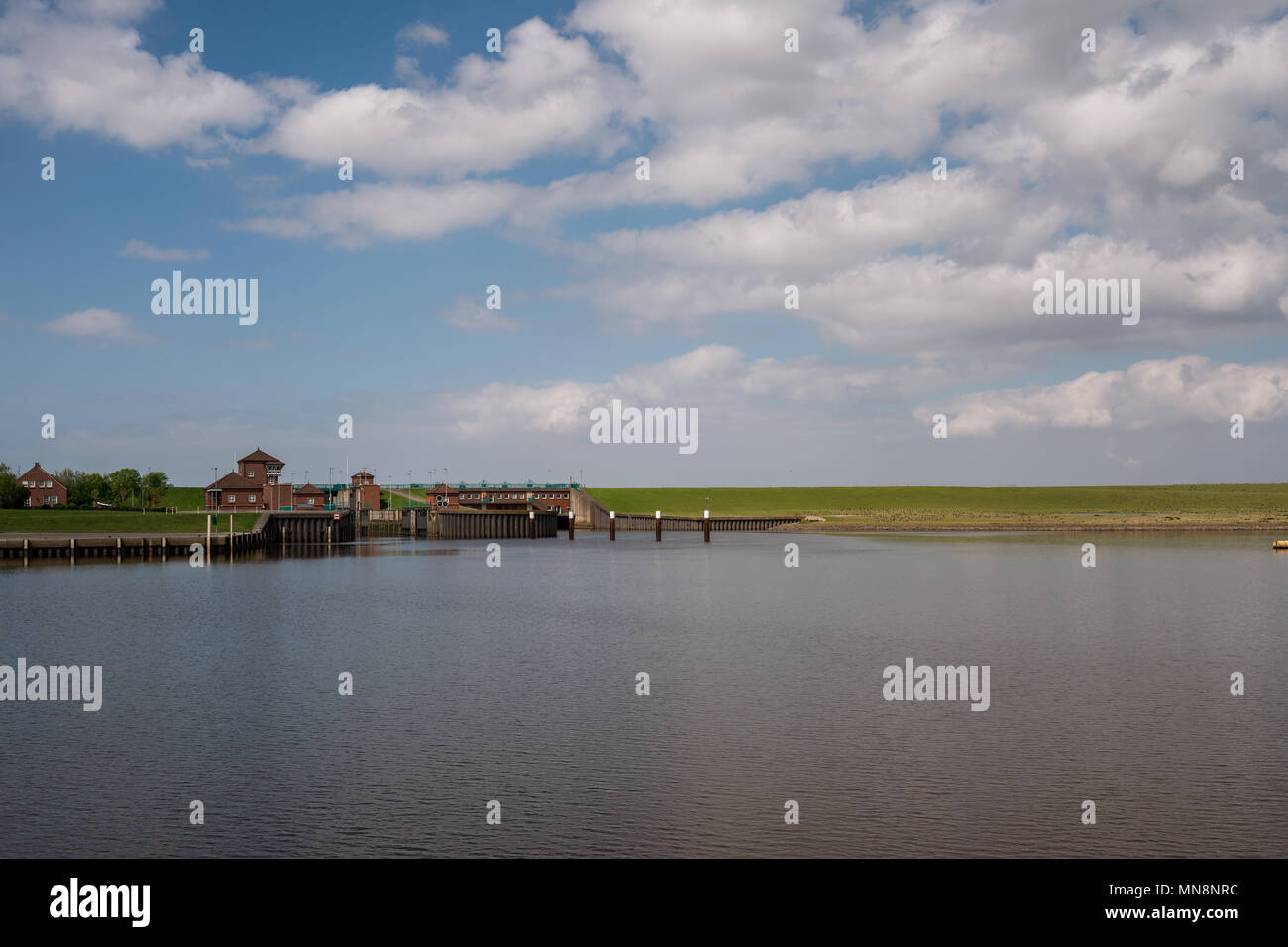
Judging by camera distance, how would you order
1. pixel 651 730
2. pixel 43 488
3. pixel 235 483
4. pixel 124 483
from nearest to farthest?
1. pixel 651 730
2. pixel 235 483
3. pixel 43 488
4. pixel 124 483

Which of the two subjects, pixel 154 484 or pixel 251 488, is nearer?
pixel 251 488

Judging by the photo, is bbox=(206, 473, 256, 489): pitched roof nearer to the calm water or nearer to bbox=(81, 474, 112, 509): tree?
bbox=(81, 474, 112, 509): tree

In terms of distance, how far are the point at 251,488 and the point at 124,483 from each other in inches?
1715

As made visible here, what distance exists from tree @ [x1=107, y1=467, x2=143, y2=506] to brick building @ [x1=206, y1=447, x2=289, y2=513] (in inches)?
1301

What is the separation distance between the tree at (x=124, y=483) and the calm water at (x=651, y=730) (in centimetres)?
14191

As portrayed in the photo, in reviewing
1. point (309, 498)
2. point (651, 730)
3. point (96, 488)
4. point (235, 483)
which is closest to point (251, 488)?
point (235, 483)

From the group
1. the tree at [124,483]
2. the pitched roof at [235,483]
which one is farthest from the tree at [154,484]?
the pitched roof at [235,483]

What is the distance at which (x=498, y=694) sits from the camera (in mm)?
30156

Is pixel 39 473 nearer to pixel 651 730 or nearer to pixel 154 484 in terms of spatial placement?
pixel 154 484

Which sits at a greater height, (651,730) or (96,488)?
(96,488)

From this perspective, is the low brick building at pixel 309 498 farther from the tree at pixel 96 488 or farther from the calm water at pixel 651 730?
the calm water at pixel 651 730

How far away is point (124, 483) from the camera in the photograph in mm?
183875

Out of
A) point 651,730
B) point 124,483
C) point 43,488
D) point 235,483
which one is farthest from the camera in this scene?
point 124,483
